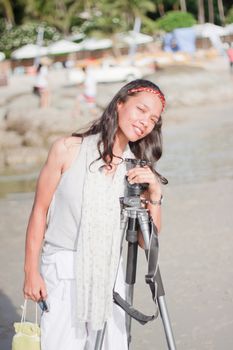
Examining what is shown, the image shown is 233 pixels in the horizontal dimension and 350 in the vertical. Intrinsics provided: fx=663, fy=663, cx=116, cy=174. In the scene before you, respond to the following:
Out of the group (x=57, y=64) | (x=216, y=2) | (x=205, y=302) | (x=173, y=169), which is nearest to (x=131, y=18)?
(x=216, y=2)

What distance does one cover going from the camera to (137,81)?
99.6 inches

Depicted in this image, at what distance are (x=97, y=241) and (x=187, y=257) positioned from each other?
3322mm

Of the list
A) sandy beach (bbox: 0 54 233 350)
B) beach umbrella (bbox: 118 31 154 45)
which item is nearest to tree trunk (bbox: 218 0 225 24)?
beach umbrella (bbox: 118 31 154 45)

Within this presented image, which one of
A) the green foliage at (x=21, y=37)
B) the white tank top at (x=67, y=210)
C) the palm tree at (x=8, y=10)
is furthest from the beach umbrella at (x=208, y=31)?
the white tank top at (x=67, y=210)

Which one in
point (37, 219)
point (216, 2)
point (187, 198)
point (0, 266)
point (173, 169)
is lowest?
point (216, 2)

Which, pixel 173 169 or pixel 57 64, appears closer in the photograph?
pixel 173 169

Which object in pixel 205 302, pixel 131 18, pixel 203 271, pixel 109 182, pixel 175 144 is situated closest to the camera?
pixel 109 182

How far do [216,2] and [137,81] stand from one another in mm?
57621

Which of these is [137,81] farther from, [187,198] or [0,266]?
[187,198]

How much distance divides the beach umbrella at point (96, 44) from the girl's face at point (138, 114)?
4211 centimetres

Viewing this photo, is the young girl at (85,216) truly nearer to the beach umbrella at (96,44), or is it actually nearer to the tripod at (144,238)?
the tripod at (144,238)

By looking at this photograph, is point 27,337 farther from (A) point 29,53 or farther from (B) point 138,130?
(A) point 29,53

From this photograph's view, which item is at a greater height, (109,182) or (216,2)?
(109,182)

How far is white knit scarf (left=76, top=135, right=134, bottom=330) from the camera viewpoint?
2.44 metres
